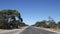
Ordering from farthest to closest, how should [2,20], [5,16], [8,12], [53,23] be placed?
[53,23]
[8,12]
[5,16]
[2,20]

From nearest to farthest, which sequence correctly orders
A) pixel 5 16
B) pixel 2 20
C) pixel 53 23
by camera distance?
pixel 2 20 → pixel 5 16 → pixel 53 23

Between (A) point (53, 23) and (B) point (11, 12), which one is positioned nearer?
(B) point (11, 12)

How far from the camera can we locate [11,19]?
7819cm

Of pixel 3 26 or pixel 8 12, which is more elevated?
pixel 8 12

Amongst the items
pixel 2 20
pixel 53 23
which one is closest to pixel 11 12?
pixel 2 20

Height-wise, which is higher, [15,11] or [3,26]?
[15,11]

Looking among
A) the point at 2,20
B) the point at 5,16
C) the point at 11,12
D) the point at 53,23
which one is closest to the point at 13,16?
the point at 11,12

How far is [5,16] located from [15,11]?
10666mm

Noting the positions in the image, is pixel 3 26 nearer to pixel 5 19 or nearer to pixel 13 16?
pixel 5 19

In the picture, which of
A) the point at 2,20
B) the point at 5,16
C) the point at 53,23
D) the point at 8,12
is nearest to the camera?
the point at 2,20

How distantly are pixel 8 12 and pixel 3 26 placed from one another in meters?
9.34

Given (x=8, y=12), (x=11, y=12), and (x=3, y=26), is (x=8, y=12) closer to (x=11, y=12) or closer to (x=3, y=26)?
(x=11, y=12)

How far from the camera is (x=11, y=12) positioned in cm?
7931

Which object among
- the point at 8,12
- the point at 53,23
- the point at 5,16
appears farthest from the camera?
the point at 53,23
